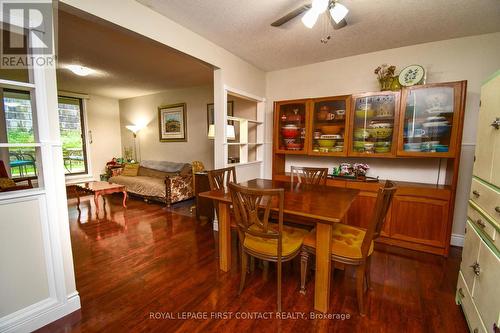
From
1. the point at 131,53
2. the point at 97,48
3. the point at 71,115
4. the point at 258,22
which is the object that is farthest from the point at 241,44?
the point at 71,115

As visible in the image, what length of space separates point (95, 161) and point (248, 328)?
6.19m

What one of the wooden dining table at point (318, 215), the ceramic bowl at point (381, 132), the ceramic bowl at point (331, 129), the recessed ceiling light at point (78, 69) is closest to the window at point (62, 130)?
the recessed ceiling light at point (78, 69)

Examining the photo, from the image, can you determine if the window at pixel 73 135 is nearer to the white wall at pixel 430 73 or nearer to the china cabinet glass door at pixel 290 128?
the china cabinet glass door at pixel 290 128

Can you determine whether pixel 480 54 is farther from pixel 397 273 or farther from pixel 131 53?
pixel 131 53

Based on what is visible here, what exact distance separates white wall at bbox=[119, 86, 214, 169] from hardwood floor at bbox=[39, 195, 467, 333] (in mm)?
2610

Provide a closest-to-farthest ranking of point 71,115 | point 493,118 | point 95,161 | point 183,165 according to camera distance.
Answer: point 493,118
point 183,165
point 71,115
point 95,161

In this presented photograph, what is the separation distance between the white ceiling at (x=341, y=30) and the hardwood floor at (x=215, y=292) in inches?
96.0

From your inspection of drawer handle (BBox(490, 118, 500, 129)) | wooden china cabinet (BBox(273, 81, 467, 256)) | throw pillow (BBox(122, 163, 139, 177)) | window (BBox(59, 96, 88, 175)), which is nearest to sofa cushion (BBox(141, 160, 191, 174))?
throw pillow (BBox(122, 163, 139, 177))

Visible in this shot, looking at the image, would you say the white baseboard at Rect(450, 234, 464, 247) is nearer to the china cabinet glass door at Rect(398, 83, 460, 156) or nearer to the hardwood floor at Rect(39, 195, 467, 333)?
the hardwood floor at Rect(39, 195, 467, 333)

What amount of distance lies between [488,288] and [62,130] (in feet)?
24.2

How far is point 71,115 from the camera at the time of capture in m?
5.53

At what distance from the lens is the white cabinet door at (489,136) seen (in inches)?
51.7

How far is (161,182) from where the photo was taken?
4.52m

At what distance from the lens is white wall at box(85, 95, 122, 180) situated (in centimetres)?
586
